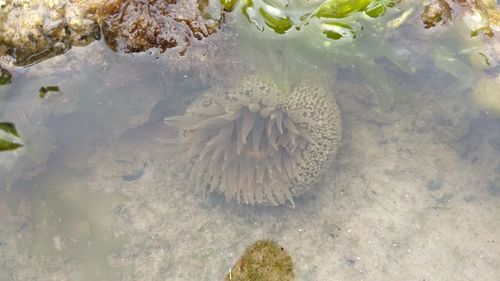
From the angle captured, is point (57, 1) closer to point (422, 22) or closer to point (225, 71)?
point (225, 71)

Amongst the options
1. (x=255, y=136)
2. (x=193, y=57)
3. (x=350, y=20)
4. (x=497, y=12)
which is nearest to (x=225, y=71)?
(x=193, y=57)

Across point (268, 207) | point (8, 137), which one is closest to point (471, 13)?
point (268, 207)

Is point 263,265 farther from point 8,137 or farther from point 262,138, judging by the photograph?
point 8,137

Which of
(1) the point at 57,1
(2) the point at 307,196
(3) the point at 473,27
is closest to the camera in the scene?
(1) the point at 57,1

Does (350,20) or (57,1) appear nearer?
(57,1)

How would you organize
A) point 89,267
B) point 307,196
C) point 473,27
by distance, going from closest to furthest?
point 473,27
point 89,267
point 307,196

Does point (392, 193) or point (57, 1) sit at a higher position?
point (57, 1)
